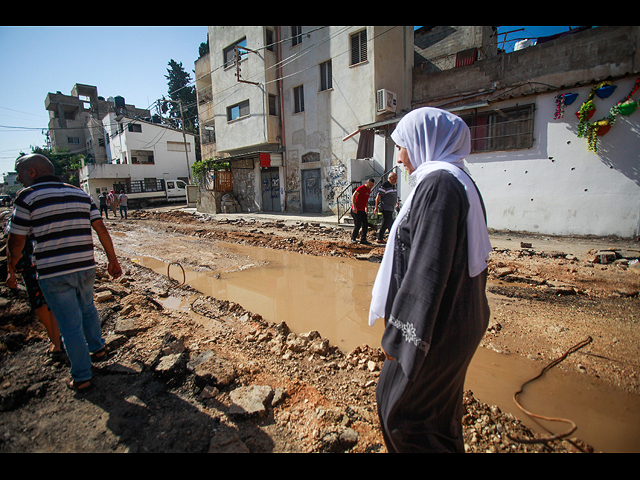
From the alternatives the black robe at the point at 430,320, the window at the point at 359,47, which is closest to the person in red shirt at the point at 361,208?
the black robe at the point at 430,320

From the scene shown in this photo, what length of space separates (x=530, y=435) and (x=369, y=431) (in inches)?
40.6

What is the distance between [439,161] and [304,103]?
50.4 ft

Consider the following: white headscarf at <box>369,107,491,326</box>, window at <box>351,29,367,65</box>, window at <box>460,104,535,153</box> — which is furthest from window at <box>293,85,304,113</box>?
white headscarf at <box>369,107,491,326</box>

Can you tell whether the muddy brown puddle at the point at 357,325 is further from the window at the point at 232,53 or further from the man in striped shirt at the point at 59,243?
the window at the point at 232,53

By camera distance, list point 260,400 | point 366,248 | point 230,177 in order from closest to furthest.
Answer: point 260,400
point 366,248
point 230,177

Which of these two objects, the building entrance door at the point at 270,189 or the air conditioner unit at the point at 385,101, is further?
the building entrance door at the point at 270,189

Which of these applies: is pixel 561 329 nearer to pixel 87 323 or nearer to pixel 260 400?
pixel 260 400

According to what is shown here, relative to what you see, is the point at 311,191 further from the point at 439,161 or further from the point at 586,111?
the point at 439,161

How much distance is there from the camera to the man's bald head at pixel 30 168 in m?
2.30

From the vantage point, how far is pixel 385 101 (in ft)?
38.1

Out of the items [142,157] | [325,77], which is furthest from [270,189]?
[142,157]

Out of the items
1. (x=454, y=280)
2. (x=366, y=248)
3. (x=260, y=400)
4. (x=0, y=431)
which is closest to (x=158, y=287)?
(x=0, y=431)

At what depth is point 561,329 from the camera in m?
3.31

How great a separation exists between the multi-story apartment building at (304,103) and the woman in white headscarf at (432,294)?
1124 centimetres
